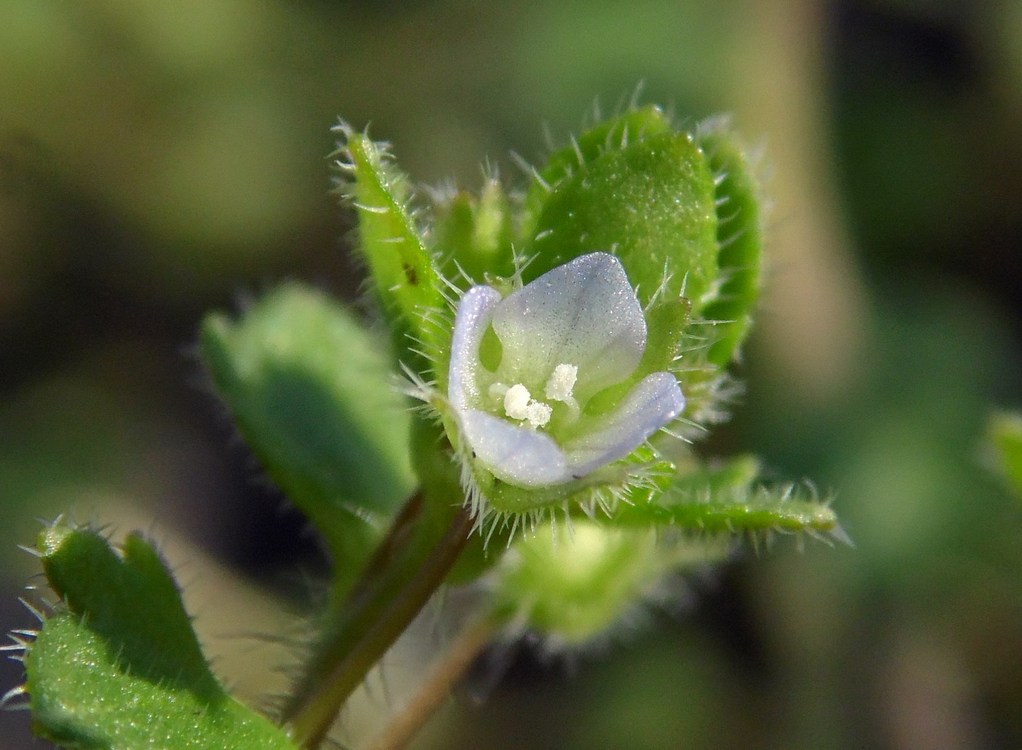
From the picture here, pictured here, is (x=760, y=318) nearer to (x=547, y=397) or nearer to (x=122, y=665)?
(x=547, y=397)

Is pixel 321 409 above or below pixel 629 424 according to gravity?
below

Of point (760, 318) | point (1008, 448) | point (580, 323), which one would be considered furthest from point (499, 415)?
point (760, 318)

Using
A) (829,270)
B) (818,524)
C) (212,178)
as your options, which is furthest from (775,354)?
(818,524)

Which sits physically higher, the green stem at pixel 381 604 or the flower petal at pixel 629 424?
the flower petal at pixel 629 424

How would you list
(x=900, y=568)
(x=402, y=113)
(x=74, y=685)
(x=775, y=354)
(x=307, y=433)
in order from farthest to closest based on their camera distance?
(x=402, y=113) → (x=775, y=354) → (x=900, y=568) → (x=307, y=433) → (x=74, y=685)

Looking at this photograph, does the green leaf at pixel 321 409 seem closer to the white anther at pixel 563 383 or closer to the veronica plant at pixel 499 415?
the veronica plant at pixel 499 415

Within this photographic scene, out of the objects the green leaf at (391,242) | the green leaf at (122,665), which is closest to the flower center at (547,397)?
the green leaf at (391,242)

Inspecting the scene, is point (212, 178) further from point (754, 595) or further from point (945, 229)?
point (945, 229)
